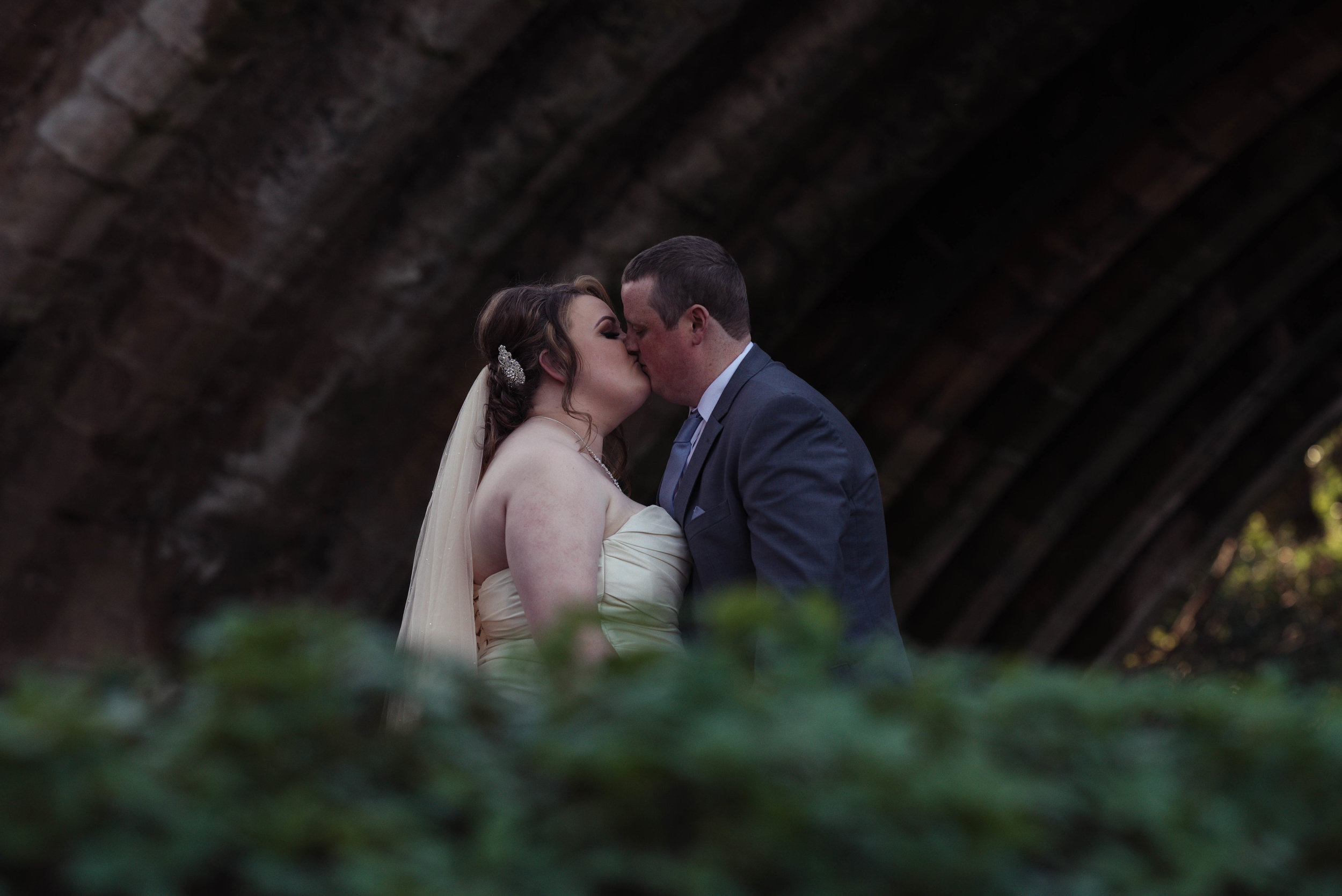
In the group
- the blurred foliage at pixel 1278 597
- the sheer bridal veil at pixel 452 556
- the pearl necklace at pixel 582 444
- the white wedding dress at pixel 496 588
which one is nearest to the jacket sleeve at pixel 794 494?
the white wedding dress at pixel 496 588

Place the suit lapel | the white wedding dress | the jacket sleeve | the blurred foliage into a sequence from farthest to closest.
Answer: the blurred foliage < the suit lapel < the white wedding dress < the jacket sleeve

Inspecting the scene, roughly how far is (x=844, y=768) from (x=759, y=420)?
2.64 m

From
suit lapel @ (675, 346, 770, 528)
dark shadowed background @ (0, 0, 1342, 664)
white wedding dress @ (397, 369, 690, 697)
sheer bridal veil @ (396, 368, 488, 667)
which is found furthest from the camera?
dark shadowed background @ (0, 0, 1342, 664)

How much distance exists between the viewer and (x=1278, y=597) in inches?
623

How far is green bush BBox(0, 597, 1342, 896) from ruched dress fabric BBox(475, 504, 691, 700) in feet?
7.11

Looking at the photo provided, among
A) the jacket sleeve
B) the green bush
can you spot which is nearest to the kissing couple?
the jacket sleeve

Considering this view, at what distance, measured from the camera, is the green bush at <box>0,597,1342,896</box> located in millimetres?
931

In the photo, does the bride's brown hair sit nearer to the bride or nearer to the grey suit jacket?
the bride

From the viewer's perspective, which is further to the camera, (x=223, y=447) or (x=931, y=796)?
(x=223, y=447)

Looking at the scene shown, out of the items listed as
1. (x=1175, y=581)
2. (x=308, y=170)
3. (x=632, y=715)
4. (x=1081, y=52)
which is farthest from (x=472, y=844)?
(x=1175, y=581)

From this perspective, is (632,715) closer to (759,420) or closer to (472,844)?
(472,844)

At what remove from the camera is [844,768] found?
969 millimetres

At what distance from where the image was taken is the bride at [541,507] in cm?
333

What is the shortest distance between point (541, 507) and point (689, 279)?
95 centimetres
